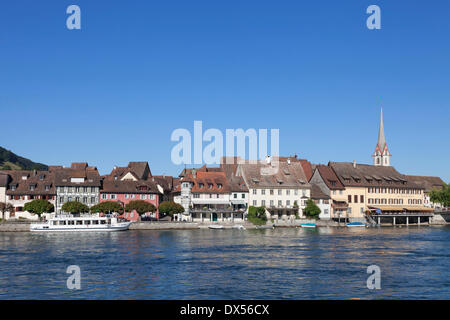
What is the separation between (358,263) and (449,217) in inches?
3769

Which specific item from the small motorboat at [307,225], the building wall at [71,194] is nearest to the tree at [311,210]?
the small motorboat at [307,225]

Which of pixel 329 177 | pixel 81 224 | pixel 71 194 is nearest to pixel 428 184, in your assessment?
pixel 329 177

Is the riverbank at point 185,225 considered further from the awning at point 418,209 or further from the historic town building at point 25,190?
the awning at point 418,209

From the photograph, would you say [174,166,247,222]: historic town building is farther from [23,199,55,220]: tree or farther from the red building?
[23,199,55,220]: tree

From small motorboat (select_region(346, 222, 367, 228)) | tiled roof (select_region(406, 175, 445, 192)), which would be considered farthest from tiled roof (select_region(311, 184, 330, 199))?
tiled roof (select_region(406, 175, 445, 192))

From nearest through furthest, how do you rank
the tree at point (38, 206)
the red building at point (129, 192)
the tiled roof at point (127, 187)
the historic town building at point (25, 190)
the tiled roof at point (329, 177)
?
the tree at point (38, 206) → the historic town building at point (25, 190) → the red building at point (129, 192) → the tiled roof at point (127, 187) → the tiled roof at point (329, 177)

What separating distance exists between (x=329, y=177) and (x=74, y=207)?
54408 mm

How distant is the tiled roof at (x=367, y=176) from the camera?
118562 millimetres

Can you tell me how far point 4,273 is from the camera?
38.2 m

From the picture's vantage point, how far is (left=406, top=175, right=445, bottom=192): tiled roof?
480 ft

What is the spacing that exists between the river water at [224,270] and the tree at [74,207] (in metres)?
34.7

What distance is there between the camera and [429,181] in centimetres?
14975

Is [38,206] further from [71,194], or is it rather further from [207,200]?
[207,200]
